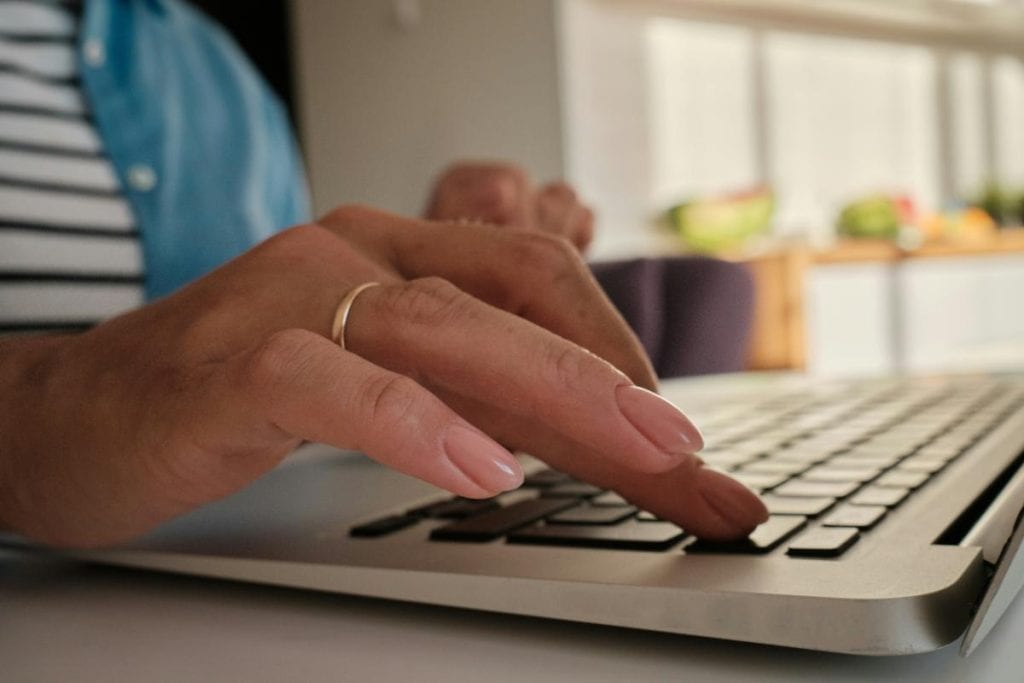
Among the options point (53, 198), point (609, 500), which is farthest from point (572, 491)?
point (53, 198)

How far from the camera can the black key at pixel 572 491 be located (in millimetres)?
318

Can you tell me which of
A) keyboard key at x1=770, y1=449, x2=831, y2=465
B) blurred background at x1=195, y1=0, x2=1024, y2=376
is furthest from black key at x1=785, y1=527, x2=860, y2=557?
blurred background at x1=195, y1=0, x2=1024, y2=376

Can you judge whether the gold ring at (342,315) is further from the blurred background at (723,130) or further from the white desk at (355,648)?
the blurred background at (723,130)

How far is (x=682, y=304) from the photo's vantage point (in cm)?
59

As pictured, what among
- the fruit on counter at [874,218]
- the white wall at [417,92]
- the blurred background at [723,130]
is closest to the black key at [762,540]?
the blurred background at [723,130]

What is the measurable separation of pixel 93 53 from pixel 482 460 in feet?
2.50

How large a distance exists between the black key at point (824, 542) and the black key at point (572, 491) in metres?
0.09

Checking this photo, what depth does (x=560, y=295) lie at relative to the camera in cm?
31

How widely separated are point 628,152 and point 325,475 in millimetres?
2500

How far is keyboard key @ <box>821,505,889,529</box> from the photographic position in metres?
0.25

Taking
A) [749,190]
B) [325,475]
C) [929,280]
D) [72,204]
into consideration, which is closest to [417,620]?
[325,475]

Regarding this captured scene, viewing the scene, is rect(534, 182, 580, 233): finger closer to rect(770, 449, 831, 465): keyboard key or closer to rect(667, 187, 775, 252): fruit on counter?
rect(770, 449, 831, 465): keyboard key

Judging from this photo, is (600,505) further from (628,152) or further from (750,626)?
(628,152)

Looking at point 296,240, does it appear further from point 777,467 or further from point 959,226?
point 959,226
